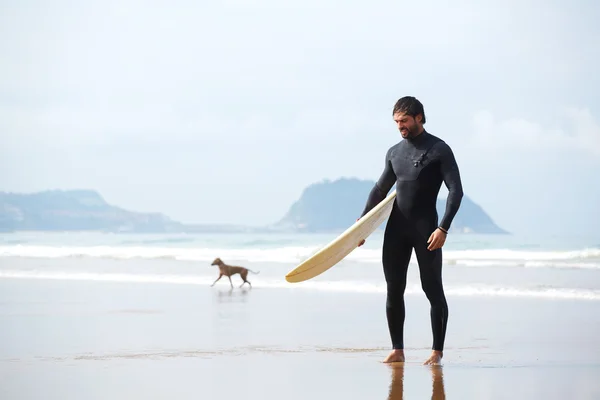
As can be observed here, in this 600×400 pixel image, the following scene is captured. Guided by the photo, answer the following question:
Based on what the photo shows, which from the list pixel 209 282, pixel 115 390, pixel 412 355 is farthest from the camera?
pixel 209 282

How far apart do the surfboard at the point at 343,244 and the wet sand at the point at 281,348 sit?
1.89 feet

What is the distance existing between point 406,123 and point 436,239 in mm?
711

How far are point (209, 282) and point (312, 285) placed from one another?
1.81 metres

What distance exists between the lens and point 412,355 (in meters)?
5.76

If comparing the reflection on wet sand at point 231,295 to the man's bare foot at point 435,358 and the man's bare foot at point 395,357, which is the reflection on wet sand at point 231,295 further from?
the man's bare foot at point 435,358

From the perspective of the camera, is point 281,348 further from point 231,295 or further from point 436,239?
point 231,295

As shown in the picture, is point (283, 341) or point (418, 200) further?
point (283, 341)

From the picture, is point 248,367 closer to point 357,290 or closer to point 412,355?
point 412,355

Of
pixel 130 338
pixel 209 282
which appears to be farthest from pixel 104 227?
pixel 130 338

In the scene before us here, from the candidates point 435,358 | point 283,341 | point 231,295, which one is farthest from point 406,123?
point 231,295

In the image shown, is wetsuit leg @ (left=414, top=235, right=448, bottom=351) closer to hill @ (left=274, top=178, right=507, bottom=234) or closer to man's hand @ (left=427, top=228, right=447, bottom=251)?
man's hand @ (left=427, top=228, right=447, bottom=251)

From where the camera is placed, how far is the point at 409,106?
500cm

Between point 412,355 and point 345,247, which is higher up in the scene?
point 345,247

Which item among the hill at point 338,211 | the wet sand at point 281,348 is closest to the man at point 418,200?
the wet sand at point 281,348
